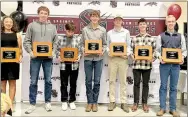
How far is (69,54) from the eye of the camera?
13.8 feet

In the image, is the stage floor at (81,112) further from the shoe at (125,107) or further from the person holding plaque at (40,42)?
the person holding plaque at (40,42)

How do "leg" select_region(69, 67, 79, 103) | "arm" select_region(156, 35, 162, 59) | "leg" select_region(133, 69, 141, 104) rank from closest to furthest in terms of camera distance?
"arm" select_region(156, 35, 162, 59), "leg" select_region(133, 69, 141, 104), "leg" select_region(69, 67, 79, 103)

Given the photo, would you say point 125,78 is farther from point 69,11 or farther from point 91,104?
point 69,11

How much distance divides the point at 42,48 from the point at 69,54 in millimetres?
428

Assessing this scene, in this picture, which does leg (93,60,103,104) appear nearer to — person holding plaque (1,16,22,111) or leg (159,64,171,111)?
leg (159,64,171,111)

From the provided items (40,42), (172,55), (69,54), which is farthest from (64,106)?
(172,55)

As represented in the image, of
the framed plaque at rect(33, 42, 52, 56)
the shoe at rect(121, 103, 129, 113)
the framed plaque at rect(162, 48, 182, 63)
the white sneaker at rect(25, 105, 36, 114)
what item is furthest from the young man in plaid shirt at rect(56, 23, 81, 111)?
the framed plaque at rect(162, 48, 182, 63)

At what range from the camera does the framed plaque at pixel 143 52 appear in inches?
161

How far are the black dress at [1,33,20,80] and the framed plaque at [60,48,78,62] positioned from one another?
2.22ft

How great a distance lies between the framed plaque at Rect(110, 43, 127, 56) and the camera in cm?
412

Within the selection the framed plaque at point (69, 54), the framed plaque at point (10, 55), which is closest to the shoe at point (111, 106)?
the framed plaque at point (69, 54)

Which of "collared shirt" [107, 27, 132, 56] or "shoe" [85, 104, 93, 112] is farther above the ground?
"collared shirt" [107, 27, 132, 56]

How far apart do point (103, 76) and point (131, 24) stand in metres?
0.93

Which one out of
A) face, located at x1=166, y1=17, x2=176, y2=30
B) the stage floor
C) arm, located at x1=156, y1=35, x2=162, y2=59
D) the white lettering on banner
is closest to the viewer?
face, located at x1=166, y1=17, x2=176, y2=30
